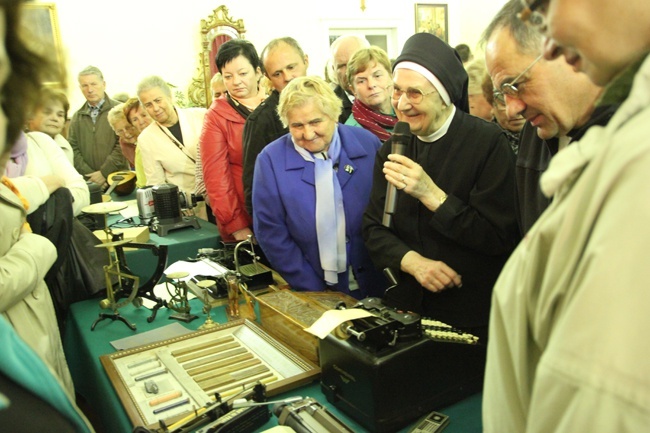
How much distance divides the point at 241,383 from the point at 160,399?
0.85 ft

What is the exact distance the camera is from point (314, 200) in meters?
2.62

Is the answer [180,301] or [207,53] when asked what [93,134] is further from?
[180,301]

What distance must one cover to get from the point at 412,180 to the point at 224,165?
1.96 metres

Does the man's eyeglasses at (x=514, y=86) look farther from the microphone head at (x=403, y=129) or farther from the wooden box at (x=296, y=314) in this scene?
the wooden box at (x=296, y=314)

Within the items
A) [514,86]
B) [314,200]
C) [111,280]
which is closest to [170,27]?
[111,280]

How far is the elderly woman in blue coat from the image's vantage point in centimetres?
257

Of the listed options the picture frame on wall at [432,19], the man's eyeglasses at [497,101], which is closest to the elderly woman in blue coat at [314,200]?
the man's eyeglasses at [497,101]

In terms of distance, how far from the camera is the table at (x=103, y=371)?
152cm

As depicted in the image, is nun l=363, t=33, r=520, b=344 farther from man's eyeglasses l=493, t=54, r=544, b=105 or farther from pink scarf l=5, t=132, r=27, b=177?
pink scarf l=5, t=132, r=27, b=177

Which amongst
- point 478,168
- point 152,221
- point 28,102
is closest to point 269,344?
point 478,168

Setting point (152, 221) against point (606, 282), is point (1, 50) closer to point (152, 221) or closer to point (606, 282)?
point (606, 282)

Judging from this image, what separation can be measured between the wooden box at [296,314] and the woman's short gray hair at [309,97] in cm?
91

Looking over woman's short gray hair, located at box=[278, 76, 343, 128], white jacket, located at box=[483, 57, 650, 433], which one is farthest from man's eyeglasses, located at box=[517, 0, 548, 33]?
woman's short gray hair, located at box=[278, 76, 343, 128]

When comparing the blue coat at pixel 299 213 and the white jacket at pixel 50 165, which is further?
the white jacket at pixel 50 165
